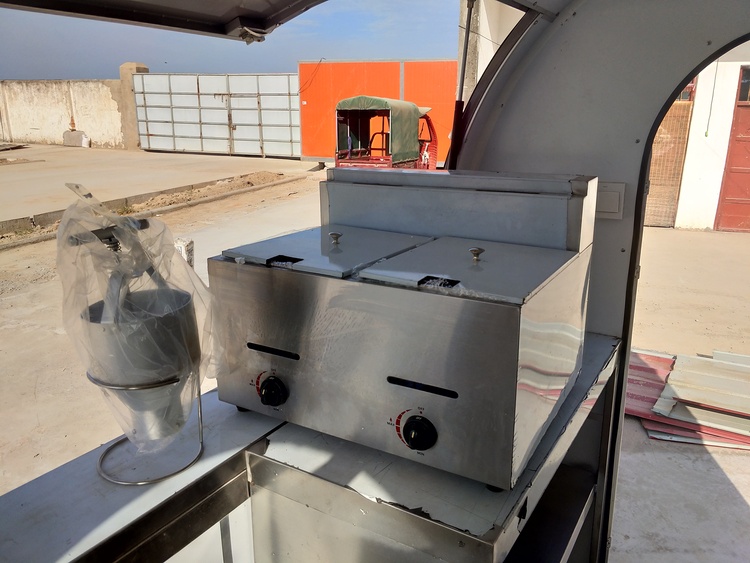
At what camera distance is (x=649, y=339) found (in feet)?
14.4

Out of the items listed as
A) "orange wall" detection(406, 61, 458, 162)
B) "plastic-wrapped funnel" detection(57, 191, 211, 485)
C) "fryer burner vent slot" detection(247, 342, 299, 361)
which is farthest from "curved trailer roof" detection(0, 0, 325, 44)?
"orange wall" detection(406, 61, 458, 162)

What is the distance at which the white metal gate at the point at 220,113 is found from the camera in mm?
13719

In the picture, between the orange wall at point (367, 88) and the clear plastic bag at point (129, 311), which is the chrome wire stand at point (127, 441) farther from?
the orange wall at point (367, 88)

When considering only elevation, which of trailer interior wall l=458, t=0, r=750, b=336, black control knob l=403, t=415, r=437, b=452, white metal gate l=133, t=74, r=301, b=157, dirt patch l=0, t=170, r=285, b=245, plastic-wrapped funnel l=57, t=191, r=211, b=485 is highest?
white metal gate l=133, t=74, r=301, b=157

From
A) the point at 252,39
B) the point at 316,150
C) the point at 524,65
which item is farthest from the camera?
the point at 316,150

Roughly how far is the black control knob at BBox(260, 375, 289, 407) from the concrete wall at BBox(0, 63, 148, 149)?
54.0 feet

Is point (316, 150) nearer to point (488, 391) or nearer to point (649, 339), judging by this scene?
point (649, 339)

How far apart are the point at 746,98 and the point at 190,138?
41.7 ft

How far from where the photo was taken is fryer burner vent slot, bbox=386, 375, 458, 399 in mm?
949

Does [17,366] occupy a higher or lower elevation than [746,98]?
lower

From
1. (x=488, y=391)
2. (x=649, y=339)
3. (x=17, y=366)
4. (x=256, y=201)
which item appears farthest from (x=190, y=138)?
(x=488, y=391)

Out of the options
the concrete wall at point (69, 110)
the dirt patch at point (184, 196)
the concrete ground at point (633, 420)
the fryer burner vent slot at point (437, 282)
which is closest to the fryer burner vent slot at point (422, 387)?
the fryer burner vent slot at point (437, 282)

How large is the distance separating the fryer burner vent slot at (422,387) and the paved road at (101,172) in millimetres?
8043

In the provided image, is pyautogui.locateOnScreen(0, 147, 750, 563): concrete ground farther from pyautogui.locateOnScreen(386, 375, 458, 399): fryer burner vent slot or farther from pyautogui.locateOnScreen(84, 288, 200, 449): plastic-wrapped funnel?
pyautogui.locateOnScreen(84, 288, 200, 449): plastic-wrapped funnel
